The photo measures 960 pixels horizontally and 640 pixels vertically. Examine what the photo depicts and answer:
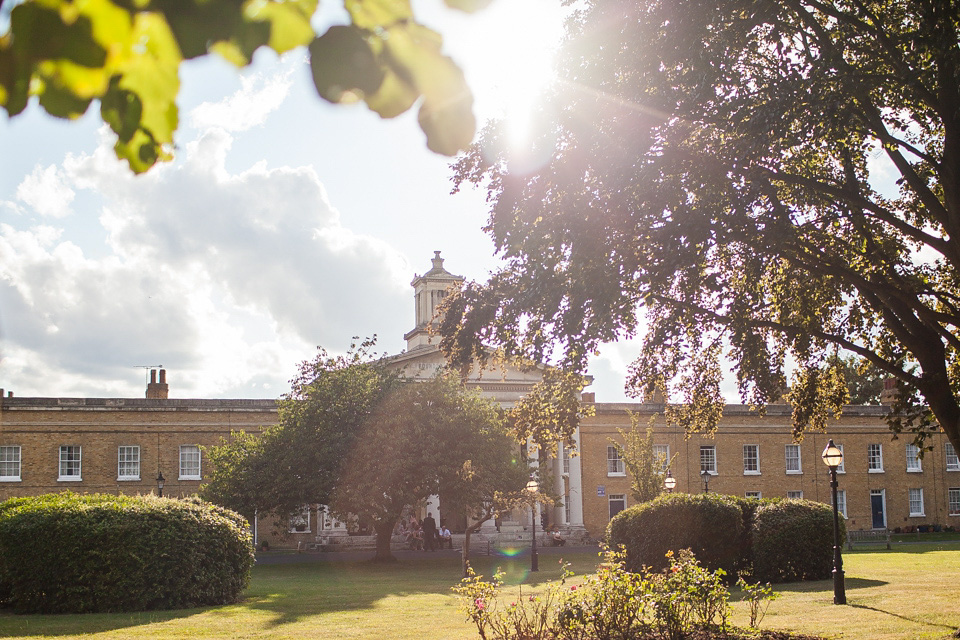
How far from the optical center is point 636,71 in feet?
46.5

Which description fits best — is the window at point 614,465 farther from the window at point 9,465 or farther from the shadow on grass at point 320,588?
the window at point 9,465

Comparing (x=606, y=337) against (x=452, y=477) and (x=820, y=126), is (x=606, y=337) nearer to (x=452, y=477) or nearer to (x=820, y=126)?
(x=820, y=126)

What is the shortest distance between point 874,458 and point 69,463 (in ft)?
160

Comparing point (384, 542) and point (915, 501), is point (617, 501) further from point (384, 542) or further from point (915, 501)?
point (384, 542)

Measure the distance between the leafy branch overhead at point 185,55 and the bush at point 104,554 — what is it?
17.4 metres

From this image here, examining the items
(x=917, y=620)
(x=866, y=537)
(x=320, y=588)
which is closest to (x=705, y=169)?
(x=917, y=620)

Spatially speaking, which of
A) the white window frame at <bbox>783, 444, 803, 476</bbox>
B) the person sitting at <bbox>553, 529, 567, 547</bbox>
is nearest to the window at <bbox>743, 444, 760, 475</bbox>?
the white window frame at <bbox>783, 444, 803, 476</bbox>

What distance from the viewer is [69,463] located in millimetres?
47594

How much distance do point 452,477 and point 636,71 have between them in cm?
2338

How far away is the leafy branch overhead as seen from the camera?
6.02 ft

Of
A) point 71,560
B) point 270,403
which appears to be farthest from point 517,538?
point 71,560

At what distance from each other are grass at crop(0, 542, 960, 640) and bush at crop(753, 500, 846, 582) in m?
0.85

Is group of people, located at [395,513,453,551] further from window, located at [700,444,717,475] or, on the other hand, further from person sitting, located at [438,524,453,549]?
window, located at [700,444,717,475]

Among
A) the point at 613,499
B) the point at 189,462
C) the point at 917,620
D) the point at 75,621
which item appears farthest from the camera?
the point at 613,499
